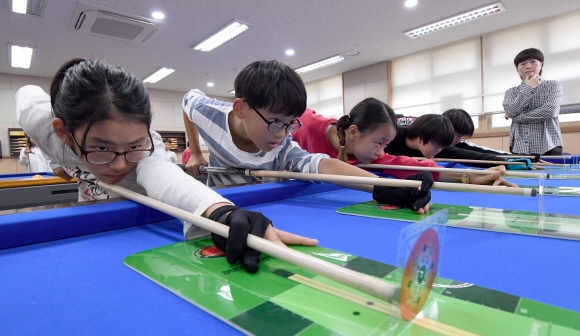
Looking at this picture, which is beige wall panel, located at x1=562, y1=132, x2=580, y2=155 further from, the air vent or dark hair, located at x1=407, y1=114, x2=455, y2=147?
the air vent

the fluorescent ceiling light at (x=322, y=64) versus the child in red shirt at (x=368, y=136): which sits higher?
the fluorescent ceiling light at (x=322, y=64)

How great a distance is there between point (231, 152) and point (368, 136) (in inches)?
32.7

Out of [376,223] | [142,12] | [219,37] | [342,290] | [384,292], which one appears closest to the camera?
[384,292]

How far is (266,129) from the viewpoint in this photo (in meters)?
1.36

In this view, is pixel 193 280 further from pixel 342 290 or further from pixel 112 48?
pixel 112 48

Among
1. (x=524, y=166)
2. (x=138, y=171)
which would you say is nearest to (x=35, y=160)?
(x=138, y=171)

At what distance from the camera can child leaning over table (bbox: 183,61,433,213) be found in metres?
1.18

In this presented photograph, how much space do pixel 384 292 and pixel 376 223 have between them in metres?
0.56

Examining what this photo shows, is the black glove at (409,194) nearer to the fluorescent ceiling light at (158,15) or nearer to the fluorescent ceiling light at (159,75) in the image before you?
the fluorescent ceiling light at (158,15)

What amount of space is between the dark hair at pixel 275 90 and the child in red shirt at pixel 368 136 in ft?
2.21

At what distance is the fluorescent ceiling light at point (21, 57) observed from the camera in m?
5.39

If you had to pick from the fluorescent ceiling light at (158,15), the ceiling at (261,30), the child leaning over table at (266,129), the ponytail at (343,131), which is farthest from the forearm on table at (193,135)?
the fluorescent ceiling light at (158,15)

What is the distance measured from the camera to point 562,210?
3.38 feet

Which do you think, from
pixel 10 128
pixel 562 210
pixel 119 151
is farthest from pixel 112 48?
pixel 562 210
